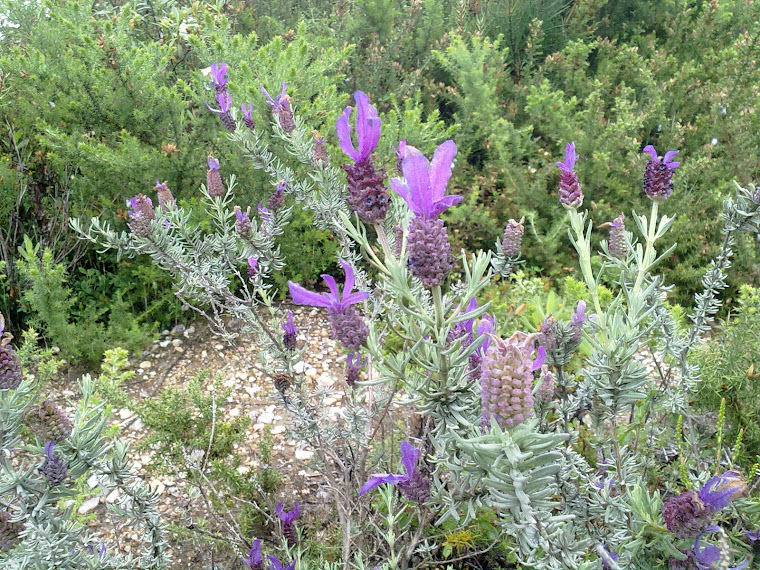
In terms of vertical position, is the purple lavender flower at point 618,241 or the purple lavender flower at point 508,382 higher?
the purple lavender flower at point 508,382

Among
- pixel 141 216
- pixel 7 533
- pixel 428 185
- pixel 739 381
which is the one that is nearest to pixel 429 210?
pixel 428 185

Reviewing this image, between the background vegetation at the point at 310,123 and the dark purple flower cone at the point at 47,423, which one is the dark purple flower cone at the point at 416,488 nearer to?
the dark purple flower cone at the point at 47,423

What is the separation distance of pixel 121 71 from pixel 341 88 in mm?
1872

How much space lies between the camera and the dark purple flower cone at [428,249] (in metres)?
0.74

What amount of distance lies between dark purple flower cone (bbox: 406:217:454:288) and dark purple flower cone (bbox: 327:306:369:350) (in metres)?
0.16

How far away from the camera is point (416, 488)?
1.13 meters

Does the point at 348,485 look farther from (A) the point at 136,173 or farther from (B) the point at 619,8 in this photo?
(B) the point at 619,8

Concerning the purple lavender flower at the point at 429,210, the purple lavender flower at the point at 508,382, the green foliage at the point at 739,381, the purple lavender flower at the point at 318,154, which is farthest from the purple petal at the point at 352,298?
the green foliage at the point at 739,381

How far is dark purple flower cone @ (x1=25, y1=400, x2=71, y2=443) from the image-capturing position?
0.98m

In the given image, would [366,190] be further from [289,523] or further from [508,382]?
[289,523]

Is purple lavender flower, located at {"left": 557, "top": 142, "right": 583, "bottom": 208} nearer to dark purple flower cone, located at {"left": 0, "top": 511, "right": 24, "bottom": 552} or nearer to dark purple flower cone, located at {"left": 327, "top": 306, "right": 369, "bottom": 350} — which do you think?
dark purple flower cone, located at {"left": 327, "top": 306, "right": 369, "bottom": 350}

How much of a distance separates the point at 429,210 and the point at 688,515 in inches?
25.4

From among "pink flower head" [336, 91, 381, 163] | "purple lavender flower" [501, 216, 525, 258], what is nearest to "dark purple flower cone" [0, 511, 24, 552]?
"pink flower head" [336, 91, 381, 163]

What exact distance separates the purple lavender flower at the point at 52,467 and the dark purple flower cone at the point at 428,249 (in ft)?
2.39
